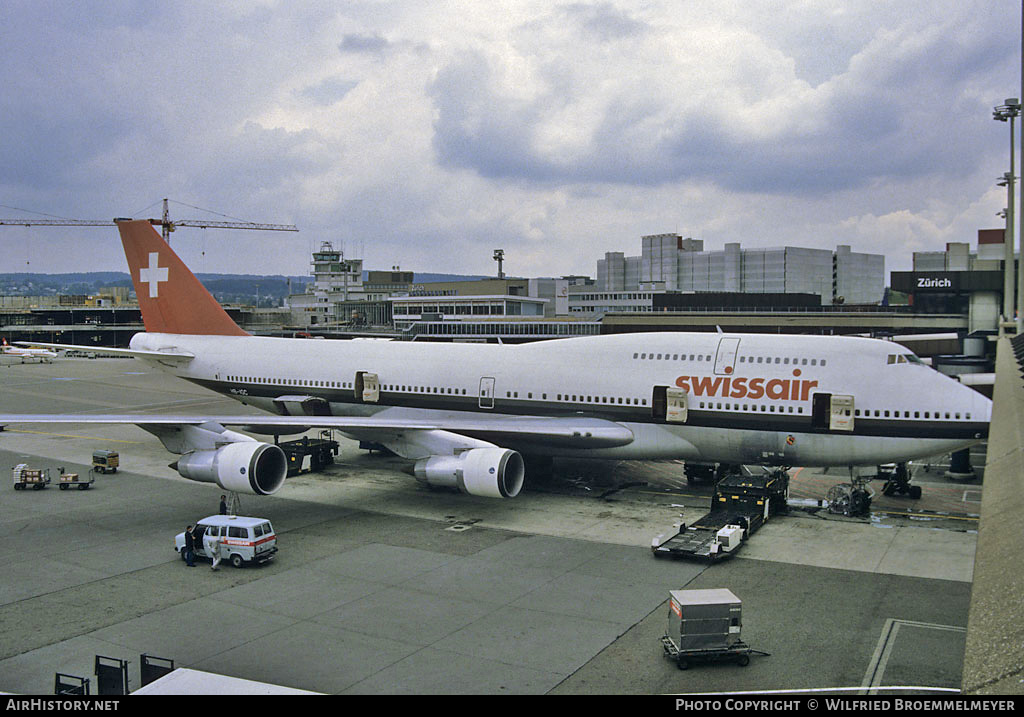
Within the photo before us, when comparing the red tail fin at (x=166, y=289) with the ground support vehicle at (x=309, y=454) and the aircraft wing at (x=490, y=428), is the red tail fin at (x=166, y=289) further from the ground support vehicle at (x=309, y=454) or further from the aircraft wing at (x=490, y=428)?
the aircraft wing at (x=490, y=428)

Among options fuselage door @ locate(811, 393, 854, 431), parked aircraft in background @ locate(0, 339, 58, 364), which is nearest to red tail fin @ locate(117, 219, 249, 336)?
fuselage door @ locate(811, 393, 854, 431)

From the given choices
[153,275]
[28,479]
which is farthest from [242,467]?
[153,275]

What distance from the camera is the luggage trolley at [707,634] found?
15.2 metres

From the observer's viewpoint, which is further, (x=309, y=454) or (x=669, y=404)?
(x=309, y=454)

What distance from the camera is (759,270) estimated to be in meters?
173

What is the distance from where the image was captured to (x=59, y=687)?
13.7m

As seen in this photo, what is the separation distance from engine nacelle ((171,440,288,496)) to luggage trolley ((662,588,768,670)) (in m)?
15.1

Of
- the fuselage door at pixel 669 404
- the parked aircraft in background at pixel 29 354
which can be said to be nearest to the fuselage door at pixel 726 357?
the fuselage door at pixel 669 404

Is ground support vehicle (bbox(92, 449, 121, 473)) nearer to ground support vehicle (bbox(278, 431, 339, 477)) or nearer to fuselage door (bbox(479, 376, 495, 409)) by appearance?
ground support vehicle (bbox(278, 431, 339, 477))

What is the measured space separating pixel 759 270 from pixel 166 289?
499ft

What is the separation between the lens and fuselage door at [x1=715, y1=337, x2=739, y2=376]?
27.4m

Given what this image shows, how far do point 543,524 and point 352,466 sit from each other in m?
13.5

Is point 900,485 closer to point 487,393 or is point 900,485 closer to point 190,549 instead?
point 487,393

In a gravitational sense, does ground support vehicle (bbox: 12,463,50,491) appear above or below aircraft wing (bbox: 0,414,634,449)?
below
